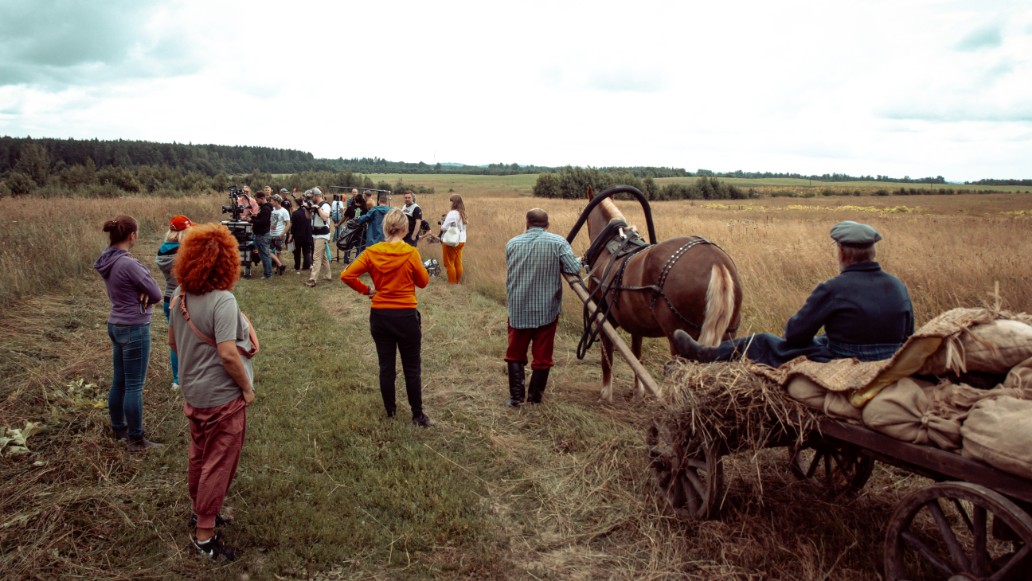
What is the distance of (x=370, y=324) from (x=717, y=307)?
3.33 metres

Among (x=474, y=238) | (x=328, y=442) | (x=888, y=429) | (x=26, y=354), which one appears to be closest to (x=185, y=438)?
(x=328, y=442)

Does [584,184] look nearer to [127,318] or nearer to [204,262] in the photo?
[127,318]

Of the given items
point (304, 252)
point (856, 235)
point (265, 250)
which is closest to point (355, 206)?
point (304, 252)

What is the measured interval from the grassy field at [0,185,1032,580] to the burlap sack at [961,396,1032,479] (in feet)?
3.88

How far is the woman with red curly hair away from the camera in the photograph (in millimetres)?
3547

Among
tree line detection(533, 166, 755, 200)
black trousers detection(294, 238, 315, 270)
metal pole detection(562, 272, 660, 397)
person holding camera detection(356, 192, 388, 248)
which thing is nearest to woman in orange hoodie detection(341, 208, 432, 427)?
metal pole detection(562, 272, 660, 397)

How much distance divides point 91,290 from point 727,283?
11.7 metres

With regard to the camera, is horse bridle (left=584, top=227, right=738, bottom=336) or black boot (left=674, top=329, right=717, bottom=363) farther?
horse bridle (left=584, top=227, right=738, bottom=336)

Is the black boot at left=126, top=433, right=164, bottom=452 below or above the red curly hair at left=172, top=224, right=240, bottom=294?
below

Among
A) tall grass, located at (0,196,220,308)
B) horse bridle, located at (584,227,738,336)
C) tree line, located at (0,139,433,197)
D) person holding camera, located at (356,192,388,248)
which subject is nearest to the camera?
horse bridle, located at (584,227,738,336)

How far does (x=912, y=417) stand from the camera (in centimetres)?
260

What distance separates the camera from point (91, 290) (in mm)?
10891

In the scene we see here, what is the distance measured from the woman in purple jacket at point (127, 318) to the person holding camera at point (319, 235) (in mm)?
8470

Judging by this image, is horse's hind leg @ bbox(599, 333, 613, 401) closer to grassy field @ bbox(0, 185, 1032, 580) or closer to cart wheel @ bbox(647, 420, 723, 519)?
grassy field @ bbox(0, 185, 1032, 580)
